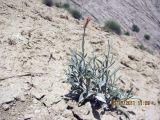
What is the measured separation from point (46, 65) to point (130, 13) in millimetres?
12874

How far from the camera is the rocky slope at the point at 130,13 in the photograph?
15.8 metres

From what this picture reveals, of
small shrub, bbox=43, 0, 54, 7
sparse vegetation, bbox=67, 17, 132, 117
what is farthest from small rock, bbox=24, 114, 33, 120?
small shrub, bbox=43, 0, 54, 7

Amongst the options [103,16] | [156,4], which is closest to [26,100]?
[103,16]

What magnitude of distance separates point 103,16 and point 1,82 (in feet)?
38.3

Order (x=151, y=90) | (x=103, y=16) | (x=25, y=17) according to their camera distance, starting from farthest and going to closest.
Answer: (x=103, y=16) → (x=25, y=17) → (x=151, y=90)

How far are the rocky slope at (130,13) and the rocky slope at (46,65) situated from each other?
761 cm

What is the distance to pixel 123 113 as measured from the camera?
4855 millimetres

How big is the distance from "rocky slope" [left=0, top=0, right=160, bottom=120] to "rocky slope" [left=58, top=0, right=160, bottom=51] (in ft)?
25.0

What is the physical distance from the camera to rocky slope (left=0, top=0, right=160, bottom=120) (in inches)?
183

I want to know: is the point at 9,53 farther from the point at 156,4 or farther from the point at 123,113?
the point at 156,4
